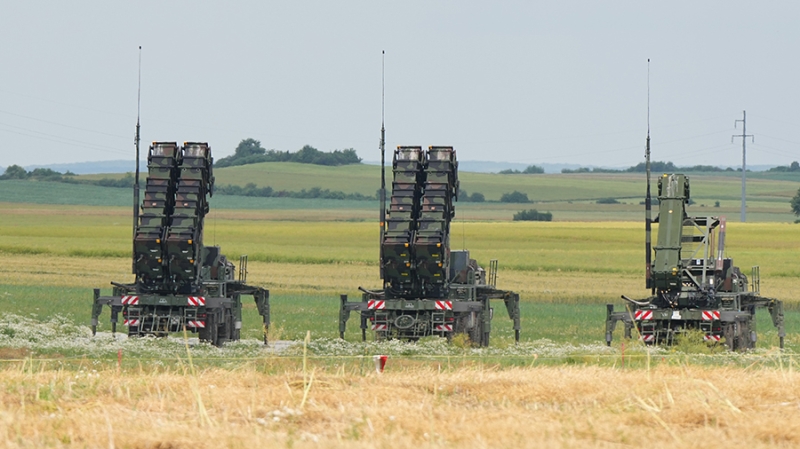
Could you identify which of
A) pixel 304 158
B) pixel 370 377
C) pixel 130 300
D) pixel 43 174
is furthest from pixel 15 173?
pixel 370 377

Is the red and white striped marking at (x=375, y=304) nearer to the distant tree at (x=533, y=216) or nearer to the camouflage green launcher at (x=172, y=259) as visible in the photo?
the camouflage green launcher at (x=172, y=259)

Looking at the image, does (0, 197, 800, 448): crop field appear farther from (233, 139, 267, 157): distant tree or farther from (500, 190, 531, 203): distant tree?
(233, 139, 267, 157): distant tree

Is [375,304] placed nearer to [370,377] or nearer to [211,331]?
[211,331]

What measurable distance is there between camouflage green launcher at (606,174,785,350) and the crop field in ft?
2.33

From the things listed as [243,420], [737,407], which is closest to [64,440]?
[243,420]

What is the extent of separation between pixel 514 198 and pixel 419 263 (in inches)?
4473

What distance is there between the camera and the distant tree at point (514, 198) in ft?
474

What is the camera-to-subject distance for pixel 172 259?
3256 cm

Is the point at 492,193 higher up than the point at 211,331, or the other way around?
the point at 492,193

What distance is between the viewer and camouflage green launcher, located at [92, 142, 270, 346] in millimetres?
32406

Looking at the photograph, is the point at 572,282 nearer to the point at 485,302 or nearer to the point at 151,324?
the point at 485,302

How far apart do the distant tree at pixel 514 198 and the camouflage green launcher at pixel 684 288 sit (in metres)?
112

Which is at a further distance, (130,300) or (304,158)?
(304,158)

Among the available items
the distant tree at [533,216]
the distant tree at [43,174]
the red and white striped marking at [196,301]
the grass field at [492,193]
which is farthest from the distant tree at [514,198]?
the red and white striped marking at [196,301]
